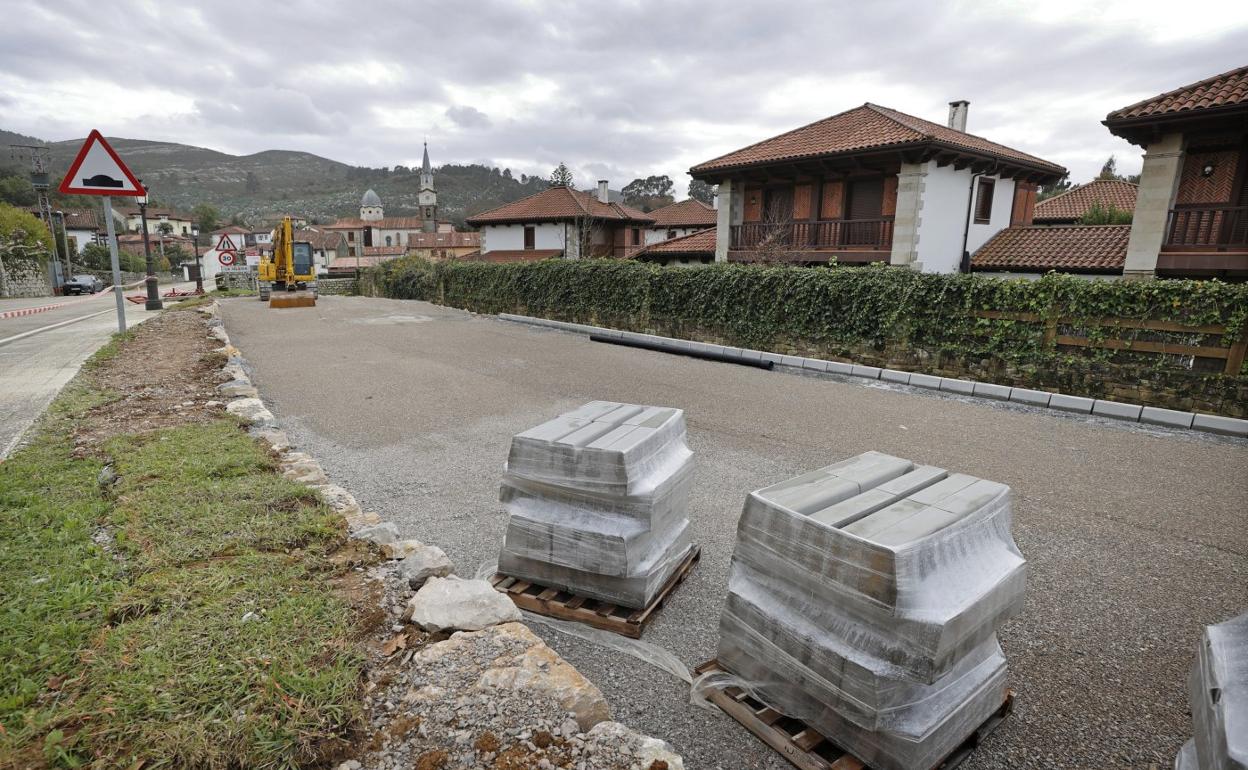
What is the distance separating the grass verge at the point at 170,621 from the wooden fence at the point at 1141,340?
911 centimetres

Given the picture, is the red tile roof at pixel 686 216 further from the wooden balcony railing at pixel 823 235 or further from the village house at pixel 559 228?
the wooden balcony railing at pixel 823 235

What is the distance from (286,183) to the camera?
174500 millimetres

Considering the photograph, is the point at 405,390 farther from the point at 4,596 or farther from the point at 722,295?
the point at 722,295

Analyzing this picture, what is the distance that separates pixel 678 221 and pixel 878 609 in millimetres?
37304

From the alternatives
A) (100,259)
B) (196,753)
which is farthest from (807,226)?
(100,259)

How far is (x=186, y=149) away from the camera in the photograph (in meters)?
200

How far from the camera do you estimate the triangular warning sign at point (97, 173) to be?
26.8 ft

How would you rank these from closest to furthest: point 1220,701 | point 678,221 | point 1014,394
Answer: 1. point 1220,701
2. point 1014,394
3. point 678,221

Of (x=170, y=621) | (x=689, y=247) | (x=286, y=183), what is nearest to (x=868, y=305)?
(x=170, y=621)

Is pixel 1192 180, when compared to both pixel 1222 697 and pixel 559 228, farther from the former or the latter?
pixel 559 228

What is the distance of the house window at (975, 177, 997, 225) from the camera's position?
61.9 ft

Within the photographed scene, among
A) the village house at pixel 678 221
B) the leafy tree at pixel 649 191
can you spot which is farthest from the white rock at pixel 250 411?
Result: the leafy tree at pixel 649 191

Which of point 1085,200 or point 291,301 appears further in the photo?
point 1085,200

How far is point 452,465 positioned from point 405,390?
3384 mm
